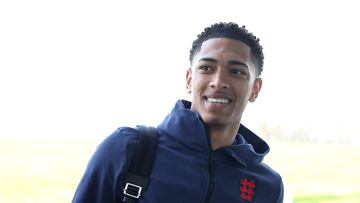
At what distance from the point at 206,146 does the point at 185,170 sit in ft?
0.24

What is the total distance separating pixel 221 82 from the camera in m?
0.96

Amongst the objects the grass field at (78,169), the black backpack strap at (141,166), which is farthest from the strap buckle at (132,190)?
the grass field at (78,169)

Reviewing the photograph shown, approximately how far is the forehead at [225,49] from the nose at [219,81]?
0.16 feet

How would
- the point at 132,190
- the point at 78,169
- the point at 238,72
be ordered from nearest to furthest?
the point at 132,190 → the point at 238,72 → the point at 78,169

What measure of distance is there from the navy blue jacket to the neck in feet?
0.05

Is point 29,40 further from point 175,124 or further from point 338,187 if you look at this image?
point 338,187

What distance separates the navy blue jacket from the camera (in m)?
0.92

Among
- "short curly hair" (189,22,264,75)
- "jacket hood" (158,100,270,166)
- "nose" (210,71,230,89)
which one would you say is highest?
"short curly hair" (189,22,264,75)

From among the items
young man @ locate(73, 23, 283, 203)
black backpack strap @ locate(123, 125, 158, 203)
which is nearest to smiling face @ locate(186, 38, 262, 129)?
young man @ locate(73, 23, 283, 203)

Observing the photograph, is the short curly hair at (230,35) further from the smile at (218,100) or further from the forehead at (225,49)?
the smile at (218,100)

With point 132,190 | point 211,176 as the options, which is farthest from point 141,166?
point 211,176

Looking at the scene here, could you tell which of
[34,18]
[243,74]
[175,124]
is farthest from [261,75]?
[34,18]

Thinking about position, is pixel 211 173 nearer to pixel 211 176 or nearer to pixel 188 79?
pixel 211 176

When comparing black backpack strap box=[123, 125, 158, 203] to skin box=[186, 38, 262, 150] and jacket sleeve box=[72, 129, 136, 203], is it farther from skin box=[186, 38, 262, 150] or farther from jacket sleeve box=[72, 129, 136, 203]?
skin box=[186, 38, 262, 150]
